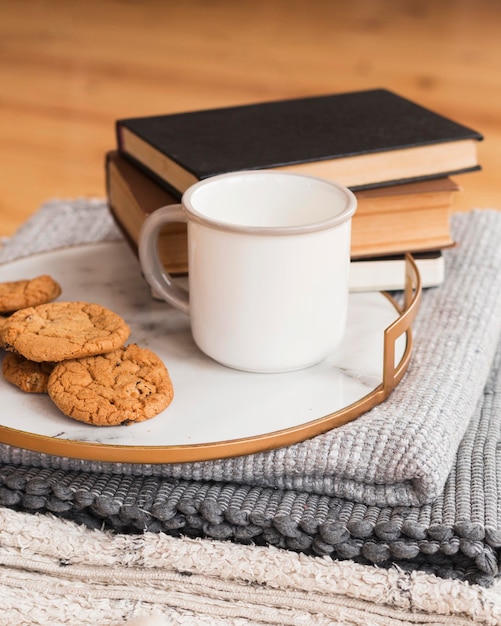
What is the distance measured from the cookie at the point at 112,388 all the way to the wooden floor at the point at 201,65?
562mm

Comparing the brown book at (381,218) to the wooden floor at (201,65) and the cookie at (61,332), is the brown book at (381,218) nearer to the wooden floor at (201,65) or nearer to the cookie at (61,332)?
the cookie at (61,332)

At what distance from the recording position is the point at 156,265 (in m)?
0.63


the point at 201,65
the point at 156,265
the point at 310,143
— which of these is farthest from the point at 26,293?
the point at 201,65

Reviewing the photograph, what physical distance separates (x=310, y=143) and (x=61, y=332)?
0.26m

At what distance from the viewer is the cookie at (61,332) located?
53cm

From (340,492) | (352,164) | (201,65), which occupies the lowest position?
(201,65)

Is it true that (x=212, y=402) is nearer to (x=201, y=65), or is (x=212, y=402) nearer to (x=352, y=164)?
(x=352, y=164)

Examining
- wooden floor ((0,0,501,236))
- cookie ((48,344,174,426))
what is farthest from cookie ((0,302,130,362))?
wooden floor ((0,0,501,236))

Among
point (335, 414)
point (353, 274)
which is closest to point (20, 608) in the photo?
point (335, 414)

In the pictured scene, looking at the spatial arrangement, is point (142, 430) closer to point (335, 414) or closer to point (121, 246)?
point (335, 414)

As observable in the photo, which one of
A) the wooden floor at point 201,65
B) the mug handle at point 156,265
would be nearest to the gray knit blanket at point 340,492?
the mug handle at point 156,265

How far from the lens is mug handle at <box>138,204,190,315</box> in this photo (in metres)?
0.61

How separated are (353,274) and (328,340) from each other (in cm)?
14

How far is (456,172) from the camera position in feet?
2.32
